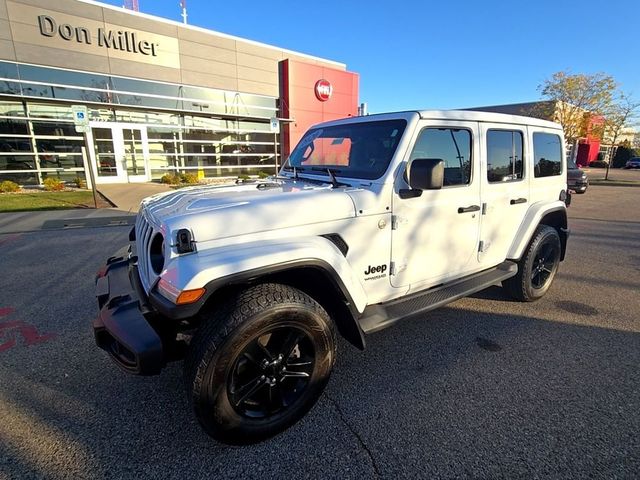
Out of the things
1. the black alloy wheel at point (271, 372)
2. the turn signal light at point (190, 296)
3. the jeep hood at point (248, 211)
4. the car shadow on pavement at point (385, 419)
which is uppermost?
the jeep hood at point (248, 211)

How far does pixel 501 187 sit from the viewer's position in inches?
135

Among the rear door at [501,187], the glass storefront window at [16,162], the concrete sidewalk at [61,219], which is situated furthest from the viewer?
the glass storefront window at [16,162]

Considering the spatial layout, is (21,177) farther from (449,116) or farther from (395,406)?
(395,406)

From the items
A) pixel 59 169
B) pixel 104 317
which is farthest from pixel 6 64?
pixel 104 317

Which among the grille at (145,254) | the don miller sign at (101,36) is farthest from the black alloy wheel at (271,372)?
the don miller sign at (101,36)

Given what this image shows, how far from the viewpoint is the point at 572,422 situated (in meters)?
2.30

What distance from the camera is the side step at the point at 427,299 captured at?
2.56 metres

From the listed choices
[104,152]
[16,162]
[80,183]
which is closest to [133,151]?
[104,152]

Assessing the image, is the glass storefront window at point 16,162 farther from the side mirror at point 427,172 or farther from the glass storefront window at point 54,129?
the side mirror at point 427,172

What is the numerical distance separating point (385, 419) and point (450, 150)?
221cm

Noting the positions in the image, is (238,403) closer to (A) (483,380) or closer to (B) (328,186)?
(B) (328,186)

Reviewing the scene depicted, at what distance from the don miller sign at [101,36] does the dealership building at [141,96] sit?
0.04m

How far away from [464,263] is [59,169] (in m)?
18.6

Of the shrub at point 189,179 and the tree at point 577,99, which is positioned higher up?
the tree at point 577,99
